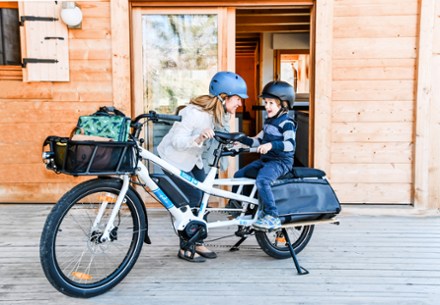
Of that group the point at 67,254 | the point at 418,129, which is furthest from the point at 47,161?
the point at 418,129

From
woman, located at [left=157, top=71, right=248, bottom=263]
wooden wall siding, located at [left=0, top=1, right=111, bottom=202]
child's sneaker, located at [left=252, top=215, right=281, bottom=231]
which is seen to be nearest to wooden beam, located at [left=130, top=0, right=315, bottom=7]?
wooden wall siding, located at [left=0, top=1, right=111, bottom=202]

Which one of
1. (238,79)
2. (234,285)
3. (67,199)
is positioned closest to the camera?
(67,199)

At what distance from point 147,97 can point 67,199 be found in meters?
2.22

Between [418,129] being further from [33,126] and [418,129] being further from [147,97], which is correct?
[33,126]

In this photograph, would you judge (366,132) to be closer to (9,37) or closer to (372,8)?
(372,8)

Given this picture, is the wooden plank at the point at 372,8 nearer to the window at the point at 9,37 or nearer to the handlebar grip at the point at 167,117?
the handlebar grip at the point at 167,117

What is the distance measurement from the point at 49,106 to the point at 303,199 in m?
2.68

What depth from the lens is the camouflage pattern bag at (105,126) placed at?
2.43 meters

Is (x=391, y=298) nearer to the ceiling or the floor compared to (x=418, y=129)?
nearer to the floor

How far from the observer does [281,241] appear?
10.6ft

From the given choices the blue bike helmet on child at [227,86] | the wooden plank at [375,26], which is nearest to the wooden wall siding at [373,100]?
the wooden plank at [375,26]

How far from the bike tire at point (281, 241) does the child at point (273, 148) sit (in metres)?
0.24

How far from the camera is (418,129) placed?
168 inches

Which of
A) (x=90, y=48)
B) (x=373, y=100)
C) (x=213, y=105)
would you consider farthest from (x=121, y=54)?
(x=373, y=100)
